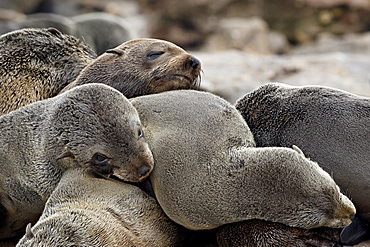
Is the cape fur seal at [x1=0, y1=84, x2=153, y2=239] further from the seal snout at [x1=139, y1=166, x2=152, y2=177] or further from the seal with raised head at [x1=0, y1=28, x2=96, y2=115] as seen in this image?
the seal with raised head at [x1=0, y1=28, x2=96, y2=115]

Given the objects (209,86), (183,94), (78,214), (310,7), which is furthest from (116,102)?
(310,7)

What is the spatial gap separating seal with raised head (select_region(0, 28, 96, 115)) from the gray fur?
2.13 meters

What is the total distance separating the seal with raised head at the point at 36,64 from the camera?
5.60 metres

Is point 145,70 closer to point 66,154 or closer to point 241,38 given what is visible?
point 66,154

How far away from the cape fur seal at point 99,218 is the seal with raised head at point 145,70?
1.14 metres

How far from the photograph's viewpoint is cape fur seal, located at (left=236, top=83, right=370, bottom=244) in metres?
4.17

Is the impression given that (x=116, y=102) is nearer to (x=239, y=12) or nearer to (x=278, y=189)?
(x=278, y=189)

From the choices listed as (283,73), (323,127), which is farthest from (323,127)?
(283,73)

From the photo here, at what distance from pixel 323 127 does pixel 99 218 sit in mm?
1893

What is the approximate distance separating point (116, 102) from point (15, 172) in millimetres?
997

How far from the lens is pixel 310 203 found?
3629mm

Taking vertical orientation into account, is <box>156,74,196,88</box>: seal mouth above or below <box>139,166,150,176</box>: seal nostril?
above

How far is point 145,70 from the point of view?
5039mm

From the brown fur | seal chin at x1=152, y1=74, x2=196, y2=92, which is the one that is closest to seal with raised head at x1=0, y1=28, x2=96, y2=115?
seal chin at x1=152, y1=74, x2=196, y2=92
